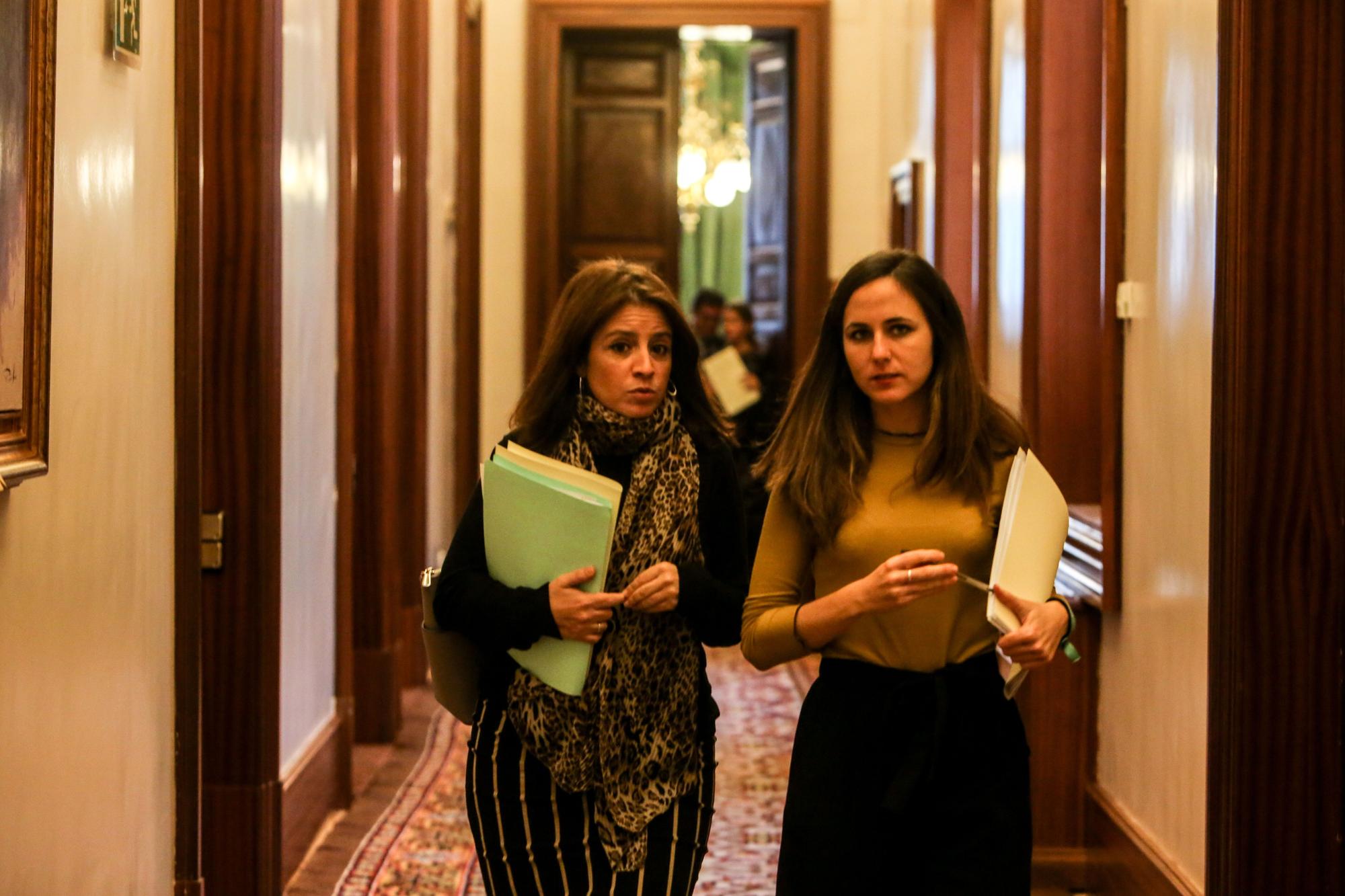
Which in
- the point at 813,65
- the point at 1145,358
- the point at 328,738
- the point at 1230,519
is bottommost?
the point at 328,738

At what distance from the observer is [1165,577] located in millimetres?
3602

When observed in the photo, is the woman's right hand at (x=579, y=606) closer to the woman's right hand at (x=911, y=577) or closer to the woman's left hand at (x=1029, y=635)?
the woman's right hand at (x=911, y=577)

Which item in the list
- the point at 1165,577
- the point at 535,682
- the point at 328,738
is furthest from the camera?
the point at 328,738

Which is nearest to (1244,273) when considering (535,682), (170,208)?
(535,682)

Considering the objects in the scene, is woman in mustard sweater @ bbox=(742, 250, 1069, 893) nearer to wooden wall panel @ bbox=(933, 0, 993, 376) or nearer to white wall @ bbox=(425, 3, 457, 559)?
wooden wall panel @ bbox=(933, 0, 993, 376)

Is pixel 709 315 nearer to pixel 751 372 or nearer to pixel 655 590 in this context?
pixel 751 372

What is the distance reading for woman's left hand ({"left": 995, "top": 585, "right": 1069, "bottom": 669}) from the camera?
2100 mm

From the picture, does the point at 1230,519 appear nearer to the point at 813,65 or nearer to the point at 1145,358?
the point at 1145,358

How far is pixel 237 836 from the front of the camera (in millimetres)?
3775

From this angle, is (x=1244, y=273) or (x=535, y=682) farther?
(x=1244, y=273)

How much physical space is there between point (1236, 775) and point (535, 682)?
1.38 meters

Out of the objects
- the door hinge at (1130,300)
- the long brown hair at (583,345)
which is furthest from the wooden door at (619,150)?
the long brown hair at (583,345)

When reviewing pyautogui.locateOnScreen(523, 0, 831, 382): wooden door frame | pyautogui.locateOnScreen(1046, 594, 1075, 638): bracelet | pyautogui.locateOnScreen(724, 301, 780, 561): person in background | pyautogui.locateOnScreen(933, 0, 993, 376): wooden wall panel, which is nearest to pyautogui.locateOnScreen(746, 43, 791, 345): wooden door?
pyautogui.locateOnScreen(724, 301, 780, 561): person in background

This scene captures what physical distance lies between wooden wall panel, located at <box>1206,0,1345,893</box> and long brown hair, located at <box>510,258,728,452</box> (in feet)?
3.45
